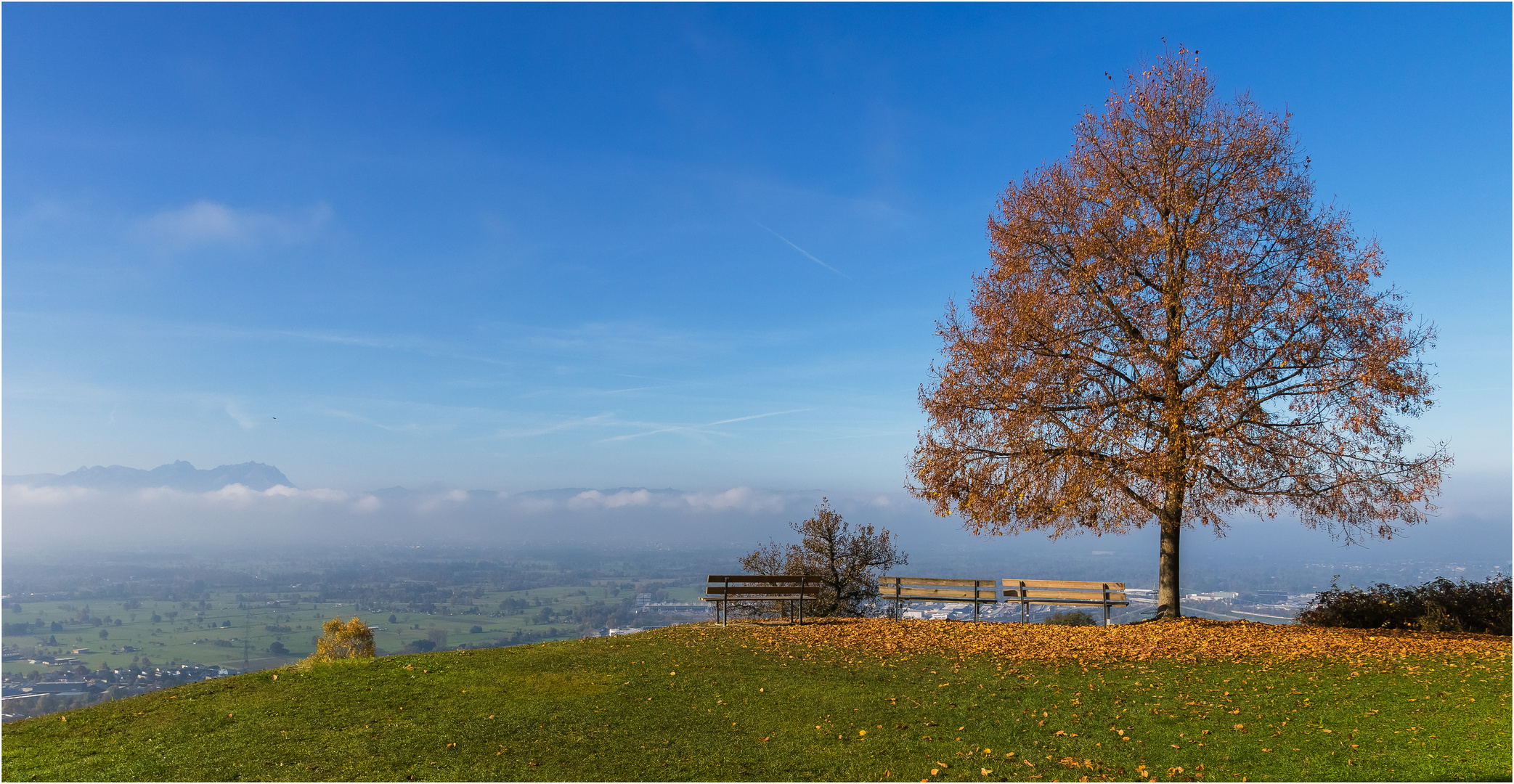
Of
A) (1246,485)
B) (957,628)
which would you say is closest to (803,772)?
(957,628)

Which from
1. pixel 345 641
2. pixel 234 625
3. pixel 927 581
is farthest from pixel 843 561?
pixel 234 625

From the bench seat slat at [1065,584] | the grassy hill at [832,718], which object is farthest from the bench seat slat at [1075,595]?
the grassy hill at [832,718]

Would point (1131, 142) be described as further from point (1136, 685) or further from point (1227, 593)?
point (1227, 593)

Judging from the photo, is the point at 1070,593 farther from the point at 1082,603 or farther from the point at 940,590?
the point at 940,590

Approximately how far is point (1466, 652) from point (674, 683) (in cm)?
1357

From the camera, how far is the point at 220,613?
64188mm

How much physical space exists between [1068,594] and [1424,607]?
7480 mm

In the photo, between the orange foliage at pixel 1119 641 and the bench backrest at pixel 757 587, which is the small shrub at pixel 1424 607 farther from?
the bench backrest at pixel 757 587

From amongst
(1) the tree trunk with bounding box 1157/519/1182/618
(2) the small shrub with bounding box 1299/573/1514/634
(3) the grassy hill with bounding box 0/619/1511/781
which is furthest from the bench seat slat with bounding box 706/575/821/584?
(2) the small shrub with bounding box 1299/573/1514/634

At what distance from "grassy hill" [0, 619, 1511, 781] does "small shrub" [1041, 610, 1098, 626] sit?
327cm

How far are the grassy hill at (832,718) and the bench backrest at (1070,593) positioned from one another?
300cm

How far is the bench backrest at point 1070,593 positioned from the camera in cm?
1731

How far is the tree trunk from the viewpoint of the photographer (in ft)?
56.0

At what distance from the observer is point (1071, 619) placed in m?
18.1
